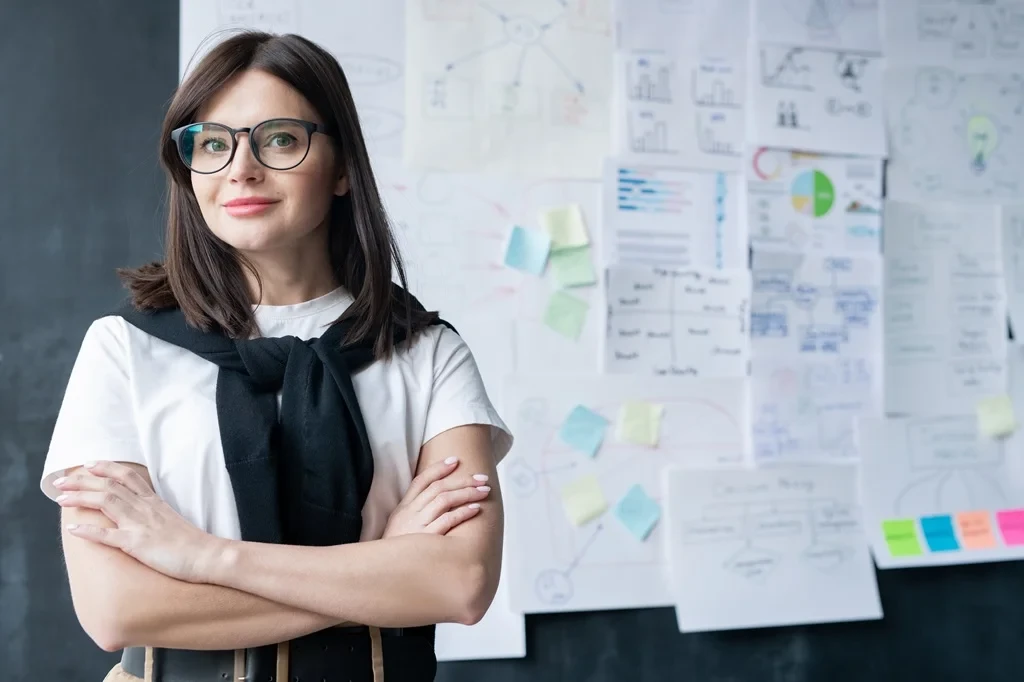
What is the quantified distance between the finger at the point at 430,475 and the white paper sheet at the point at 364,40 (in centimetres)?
120

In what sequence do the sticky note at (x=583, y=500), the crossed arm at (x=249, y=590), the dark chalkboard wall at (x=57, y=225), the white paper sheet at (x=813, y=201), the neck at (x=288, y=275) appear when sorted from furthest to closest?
the white paper sheet at (x=813, y=201), the sticky note at (x=583, y=500), the dark chalkboard wall at (x=57, y=225), the neck at (x=288, y=275), the crossed arm at (x=249, y=590)

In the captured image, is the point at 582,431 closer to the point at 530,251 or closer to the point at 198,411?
the point at 530,251

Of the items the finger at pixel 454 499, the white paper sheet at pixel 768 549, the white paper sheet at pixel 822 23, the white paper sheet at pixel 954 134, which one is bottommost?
Result: the white paper sheet at pixel 768 549

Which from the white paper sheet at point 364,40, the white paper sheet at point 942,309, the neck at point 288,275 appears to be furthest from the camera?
the white paper sheet at point 942,309

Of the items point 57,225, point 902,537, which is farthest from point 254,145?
point 902,537

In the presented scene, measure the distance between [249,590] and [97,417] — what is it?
284 mm

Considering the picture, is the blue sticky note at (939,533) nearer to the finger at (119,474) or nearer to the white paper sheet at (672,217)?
the white paper sheet at (672,217)

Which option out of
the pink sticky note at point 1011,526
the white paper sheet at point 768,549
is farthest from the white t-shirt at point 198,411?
the pink sticky note at point 1011,526

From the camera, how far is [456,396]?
1.26 metres

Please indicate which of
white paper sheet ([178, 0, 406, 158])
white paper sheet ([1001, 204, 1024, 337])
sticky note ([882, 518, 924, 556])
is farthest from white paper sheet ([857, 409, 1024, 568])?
white paper sheet ([178, 0, 406, 158])

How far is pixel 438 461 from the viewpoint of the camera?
1230 mm

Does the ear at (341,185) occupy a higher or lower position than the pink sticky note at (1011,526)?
higher

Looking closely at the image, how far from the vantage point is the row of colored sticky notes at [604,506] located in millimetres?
2289

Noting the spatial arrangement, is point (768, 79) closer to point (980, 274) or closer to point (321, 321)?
point (980, 274)
